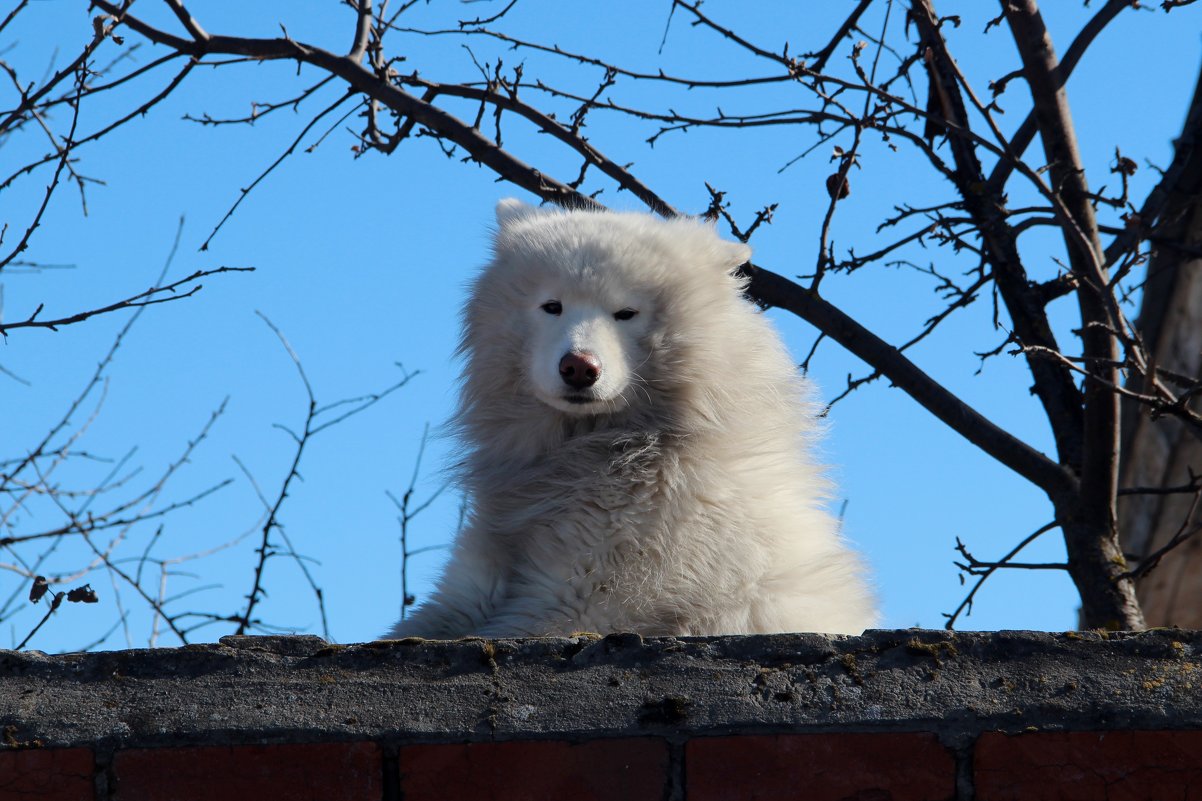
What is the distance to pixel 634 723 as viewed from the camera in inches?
87.7

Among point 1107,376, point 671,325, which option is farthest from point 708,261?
point 1107,376

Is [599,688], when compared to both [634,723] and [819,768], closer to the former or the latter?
[634,723]

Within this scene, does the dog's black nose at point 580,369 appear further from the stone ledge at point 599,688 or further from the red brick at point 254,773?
the red brick at point 254,773

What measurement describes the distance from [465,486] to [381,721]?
1360 millimetres

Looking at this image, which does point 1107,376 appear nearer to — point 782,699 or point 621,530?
point 621,530

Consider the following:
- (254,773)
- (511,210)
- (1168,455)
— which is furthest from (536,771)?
(1168,455)

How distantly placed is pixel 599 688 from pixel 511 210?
2071 millimetres

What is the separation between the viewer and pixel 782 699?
2.25 meters

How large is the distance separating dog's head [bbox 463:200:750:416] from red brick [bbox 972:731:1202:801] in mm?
1428

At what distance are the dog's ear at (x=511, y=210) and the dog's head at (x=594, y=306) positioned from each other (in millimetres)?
154

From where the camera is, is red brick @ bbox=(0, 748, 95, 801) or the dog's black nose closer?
red brick @ bbox=(0, 748, 95, 801)

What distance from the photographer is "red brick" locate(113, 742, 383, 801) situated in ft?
7.18

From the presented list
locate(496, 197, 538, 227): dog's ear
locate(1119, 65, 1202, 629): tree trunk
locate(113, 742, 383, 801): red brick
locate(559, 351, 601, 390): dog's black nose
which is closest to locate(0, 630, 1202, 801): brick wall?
locate(113, 742, 383, 801): red brick

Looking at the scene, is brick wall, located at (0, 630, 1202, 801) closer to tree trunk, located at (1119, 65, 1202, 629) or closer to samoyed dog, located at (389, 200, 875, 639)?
samoyed dog, located at (389, 200, 875, 639)
